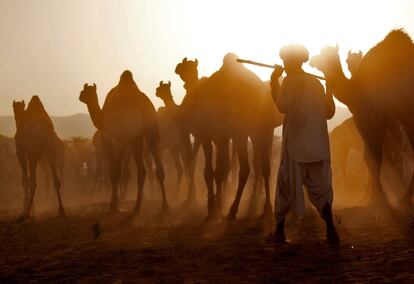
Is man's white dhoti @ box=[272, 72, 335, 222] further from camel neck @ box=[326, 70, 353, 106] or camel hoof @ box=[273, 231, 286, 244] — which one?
camel neck @ box=[326, 70, 353, 106]

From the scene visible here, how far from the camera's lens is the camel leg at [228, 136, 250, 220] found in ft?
30.3

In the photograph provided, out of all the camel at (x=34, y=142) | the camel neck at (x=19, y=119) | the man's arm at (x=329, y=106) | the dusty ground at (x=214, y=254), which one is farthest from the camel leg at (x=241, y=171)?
the camel neck at (x=19, y=119)

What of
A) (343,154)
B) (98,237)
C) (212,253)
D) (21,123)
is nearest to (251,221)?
(98,237)

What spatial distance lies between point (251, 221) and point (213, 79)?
2746 mm

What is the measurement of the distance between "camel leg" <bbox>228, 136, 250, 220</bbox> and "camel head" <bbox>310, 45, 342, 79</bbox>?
2.01m

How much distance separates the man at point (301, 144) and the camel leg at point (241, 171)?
2850mm

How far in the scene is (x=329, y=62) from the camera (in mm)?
10422

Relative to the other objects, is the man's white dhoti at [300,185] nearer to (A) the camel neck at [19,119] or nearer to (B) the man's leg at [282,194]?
(B) the man's leg at [282,194]

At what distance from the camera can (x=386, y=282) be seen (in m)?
4.17

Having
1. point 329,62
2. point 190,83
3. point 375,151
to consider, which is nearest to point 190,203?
point 190,83

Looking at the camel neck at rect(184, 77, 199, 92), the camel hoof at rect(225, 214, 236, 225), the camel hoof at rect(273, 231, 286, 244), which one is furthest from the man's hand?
the camel neck at rect(184, 77, 199, 92)

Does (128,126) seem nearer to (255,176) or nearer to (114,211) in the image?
(114,211)

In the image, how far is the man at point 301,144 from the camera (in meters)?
6.15

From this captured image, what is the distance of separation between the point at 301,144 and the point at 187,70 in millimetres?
7239
